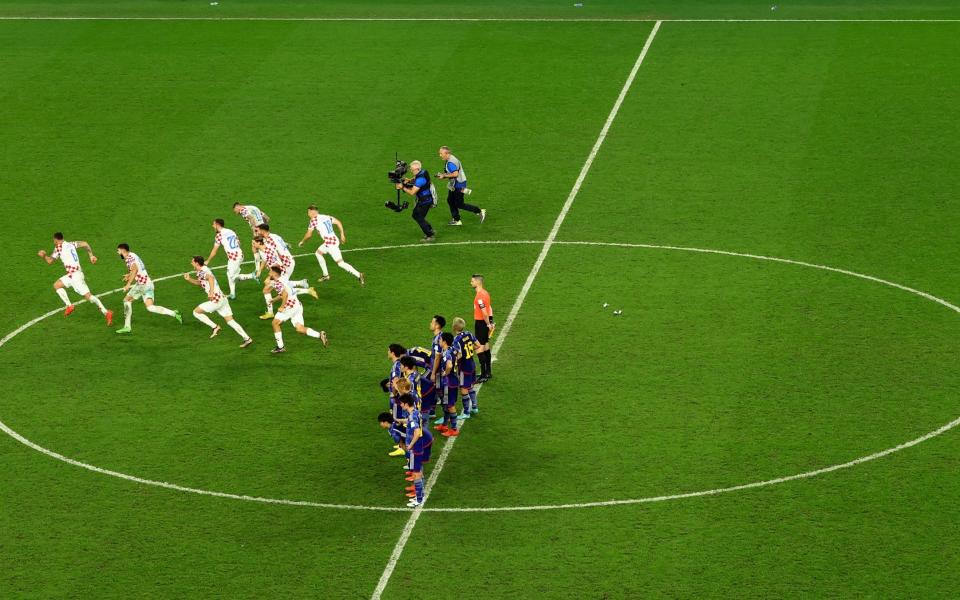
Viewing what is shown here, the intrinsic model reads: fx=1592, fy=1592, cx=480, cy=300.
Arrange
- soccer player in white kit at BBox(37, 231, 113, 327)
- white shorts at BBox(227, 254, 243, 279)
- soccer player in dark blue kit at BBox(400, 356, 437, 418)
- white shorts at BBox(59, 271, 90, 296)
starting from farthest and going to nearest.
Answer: white shorts at BBox(227, 254, 243, 279)
white shorts at BBox(59, 271, 90, 296)
soccer player in white kit at BBox(37, 231, 113, 327)
soccer player in dark blue kit at BBox(400, 356, 437, 418)

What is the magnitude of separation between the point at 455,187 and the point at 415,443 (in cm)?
1327

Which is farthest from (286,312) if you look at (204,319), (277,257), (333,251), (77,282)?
(77,282)

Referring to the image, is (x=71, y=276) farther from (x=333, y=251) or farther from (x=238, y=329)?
(x=333, y=251)

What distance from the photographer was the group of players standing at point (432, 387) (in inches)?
948

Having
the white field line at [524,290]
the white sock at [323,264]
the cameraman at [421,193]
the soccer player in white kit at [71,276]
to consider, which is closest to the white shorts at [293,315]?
the white sock at [323,264]

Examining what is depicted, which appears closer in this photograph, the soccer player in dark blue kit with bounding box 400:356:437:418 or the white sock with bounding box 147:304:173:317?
the soccer player in dark blue kit with bounding box 400:356:437:418

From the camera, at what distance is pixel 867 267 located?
109ft

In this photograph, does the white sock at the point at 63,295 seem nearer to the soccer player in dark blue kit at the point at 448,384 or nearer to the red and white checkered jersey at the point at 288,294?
the red and white checkered jersey at the point at 288,294

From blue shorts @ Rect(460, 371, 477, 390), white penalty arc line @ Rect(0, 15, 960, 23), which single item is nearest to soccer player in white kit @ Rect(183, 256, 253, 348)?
blue shorts @ Rect(460, 371, 477, 390)

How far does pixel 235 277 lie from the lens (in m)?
33.1

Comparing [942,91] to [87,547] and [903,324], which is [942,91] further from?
[87,547]

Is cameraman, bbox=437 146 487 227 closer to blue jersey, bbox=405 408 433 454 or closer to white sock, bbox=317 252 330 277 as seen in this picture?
white sock, bbox=317 252 330 277

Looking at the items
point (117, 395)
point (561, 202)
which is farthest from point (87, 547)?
point (561, 202)

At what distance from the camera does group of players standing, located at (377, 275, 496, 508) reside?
24078mm
